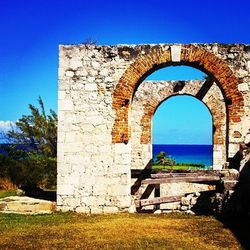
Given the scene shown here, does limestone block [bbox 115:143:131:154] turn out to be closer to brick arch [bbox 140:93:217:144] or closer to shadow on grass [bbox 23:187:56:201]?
shadow on grass [bbox 23:187:56:201]

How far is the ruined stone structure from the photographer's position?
1043cm

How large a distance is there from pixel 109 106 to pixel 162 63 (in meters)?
1.54

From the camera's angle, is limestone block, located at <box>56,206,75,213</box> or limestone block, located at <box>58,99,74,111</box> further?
limestone block, located at <box>58,99,74,111</box>

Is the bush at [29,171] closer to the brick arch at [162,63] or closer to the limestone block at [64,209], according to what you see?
the limestone block at [64,209]

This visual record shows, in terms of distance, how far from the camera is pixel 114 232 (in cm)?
809

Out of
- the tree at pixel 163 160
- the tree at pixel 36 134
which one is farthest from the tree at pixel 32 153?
the tree at pixel 163 160

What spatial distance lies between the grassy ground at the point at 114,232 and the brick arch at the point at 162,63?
2.05m

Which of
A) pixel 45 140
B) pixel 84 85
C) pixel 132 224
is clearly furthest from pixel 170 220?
pixel 45 140

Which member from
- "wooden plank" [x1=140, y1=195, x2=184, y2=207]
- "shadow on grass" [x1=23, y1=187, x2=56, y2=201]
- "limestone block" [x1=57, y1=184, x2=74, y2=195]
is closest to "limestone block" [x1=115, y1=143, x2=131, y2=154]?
"limestone block" [x1=57, y1=184, x2=74, y2=195]

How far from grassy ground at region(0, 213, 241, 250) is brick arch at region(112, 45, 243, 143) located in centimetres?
205

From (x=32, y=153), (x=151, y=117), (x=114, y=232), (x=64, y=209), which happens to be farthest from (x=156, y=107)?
(x=114, y=232)

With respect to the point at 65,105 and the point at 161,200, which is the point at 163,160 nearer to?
the point at 161,200

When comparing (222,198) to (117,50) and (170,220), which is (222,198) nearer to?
(170,220)

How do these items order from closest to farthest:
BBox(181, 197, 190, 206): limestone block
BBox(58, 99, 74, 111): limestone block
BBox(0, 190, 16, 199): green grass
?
BBox(58, 99, 74, 111): limestone block, BBox(181, 197, 190, 206): limestone block, BBox(0, 190, 16, 199): green grass
